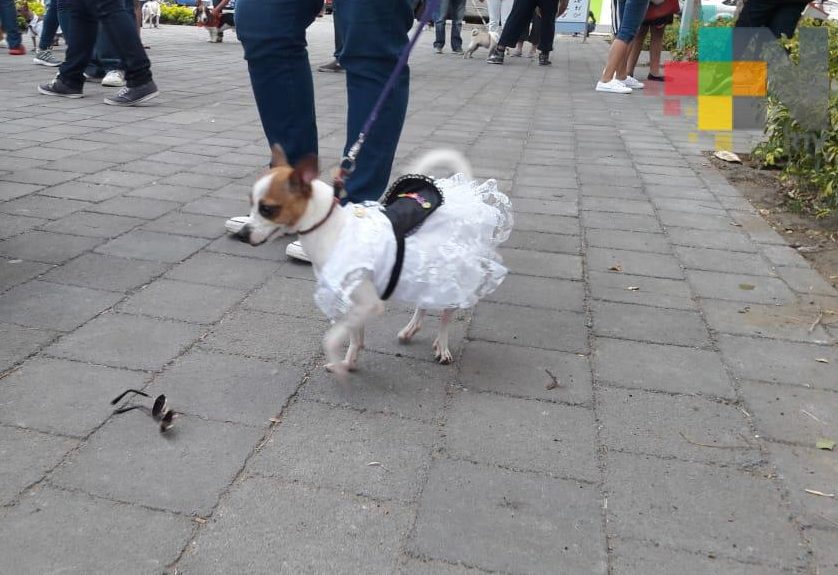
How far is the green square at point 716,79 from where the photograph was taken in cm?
905

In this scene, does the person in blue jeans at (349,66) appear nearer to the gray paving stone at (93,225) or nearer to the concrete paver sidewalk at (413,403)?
the concrete paver sidewalk at (413,403)

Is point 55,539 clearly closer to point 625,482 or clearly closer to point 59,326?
point 59,326

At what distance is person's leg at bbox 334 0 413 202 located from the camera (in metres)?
3.22

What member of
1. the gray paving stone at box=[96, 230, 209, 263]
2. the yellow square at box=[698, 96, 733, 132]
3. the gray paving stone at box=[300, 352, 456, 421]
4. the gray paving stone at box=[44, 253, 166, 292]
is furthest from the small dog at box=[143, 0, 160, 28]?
the gray paving stone at box=[300, 352, 456, 421]

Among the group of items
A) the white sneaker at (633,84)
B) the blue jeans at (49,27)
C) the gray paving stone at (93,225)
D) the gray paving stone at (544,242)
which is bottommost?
the gray paving stone at (544,242)

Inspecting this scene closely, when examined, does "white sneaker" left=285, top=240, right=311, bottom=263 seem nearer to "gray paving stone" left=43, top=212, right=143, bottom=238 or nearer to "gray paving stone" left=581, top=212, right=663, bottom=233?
"gray paving stone" left=43, top=212, right=143, bottom=238

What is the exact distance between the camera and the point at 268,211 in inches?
90.4

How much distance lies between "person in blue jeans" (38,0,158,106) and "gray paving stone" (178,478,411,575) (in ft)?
19.6

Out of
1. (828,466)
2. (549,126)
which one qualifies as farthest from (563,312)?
(549,126)

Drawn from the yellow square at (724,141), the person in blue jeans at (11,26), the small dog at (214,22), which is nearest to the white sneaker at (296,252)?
the yellow square at (724,141)

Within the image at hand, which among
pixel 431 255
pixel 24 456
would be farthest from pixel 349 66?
pixel 24 456

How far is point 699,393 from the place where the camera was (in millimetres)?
2652

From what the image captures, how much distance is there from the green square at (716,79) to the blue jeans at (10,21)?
8955 mm

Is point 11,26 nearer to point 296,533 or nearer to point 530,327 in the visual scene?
point 530,327
